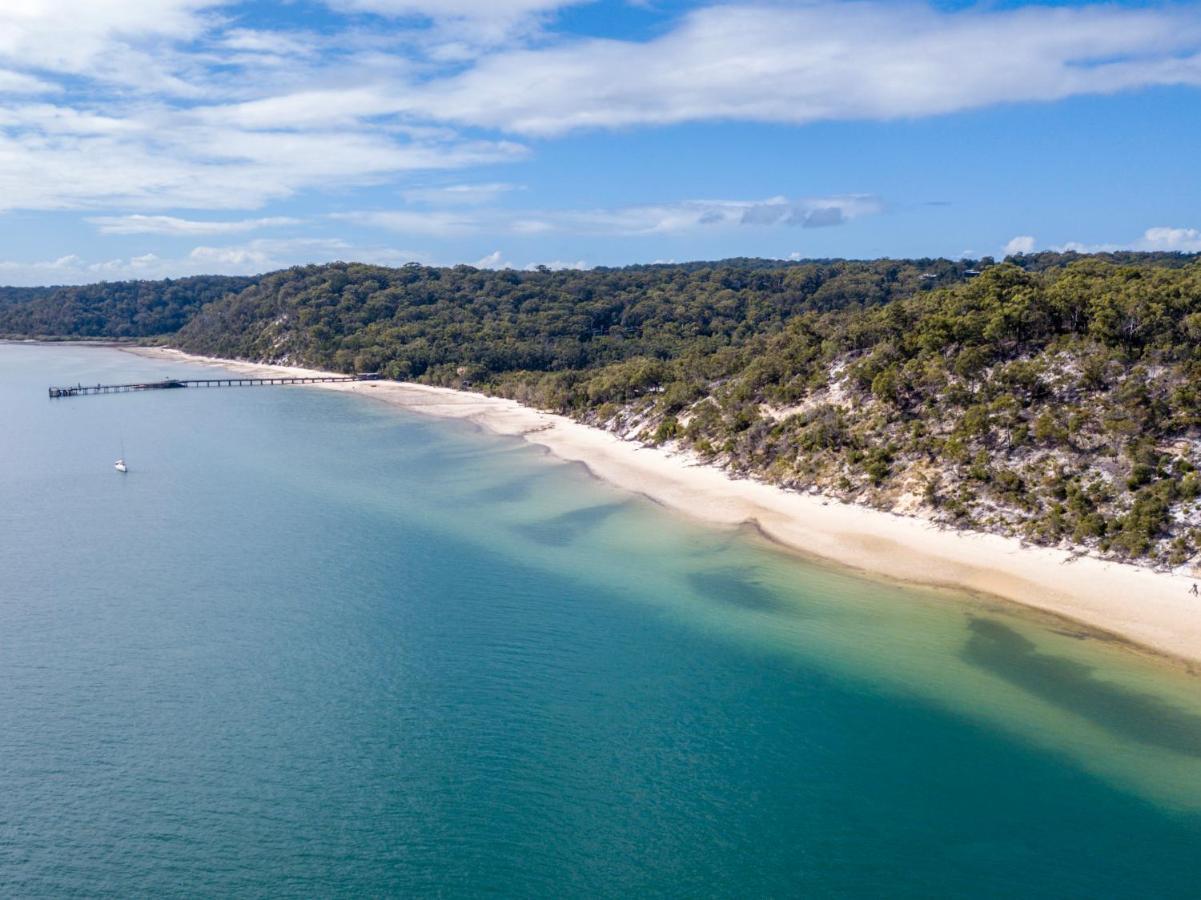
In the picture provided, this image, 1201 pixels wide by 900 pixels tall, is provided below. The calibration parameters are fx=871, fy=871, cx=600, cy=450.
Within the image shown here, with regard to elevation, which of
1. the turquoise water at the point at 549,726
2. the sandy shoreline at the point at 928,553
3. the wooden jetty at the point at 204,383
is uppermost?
the wooden jetty at the point at 204,383

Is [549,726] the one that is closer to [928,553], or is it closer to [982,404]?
[928,553]

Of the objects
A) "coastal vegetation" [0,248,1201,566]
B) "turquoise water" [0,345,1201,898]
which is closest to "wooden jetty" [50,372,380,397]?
"coastal vegetation" [0,248,1201,566]

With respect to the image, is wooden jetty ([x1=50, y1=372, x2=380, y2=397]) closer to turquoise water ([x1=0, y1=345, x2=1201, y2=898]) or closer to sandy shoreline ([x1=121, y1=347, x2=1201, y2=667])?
sandy shoreline ([x1=121, y1=347, x2=1201, y2=667])

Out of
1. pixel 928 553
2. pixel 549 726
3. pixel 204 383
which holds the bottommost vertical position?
pixel 549 726

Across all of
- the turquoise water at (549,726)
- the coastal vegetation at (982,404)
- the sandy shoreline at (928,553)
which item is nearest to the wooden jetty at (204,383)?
the coastal vegetation at (982,404)

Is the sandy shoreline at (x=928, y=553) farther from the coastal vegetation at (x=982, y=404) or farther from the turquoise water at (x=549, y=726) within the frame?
the turquoise water at (x=549, y=726)

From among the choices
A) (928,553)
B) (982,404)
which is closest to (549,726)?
(928,553)
